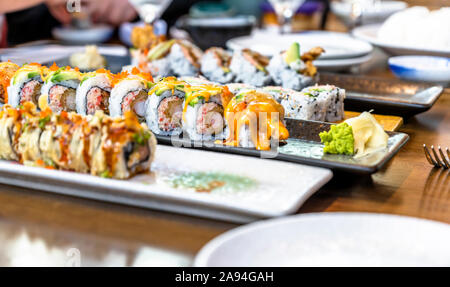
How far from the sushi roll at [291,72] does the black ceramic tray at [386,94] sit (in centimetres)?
14

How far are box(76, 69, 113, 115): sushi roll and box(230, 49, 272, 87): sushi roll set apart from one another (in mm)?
781

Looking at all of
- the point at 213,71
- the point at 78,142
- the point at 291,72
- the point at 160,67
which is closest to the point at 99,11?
the point at 160,67

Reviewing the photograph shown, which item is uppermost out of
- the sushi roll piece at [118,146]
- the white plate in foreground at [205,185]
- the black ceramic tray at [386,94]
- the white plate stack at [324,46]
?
the sushi roll piece at [118,146]

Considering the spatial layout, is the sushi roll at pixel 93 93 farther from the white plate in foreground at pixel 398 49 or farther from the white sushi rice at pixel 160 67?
the white plate in foreground at pixel 398 49

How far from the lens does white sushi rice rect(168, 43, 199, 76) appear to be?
2.62m

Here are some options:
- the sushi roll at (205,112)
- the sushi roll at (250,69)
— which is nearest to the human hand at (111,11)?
the sushi roll at (250,69)

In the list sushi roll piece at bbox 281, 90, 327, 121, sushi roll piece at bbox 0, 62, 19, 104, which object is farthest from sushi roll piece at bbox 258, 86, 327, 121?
sushi roll piece at bbox 0, 62, 19, 104

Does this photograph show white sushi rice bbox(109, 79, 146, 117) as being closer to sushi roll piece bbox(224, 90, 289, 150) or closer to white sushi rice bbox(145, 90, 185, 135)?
white sushi rice bbox(145, 90, 185, 135)

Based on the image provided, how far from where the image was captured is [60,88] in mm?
1828

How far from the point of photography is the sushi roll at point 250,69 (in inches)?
97.0

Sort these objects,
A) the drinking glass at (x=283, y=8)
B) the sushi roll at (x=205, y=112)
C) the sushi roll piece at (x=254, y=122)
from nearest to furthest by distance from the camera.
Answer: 1. the sushi roll piece at (x=254, y=122)
2. the sushi roll at (x=205, y=112)
3. the drinking glass at (x=283, y=8)
